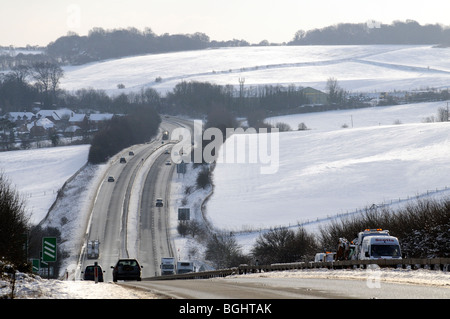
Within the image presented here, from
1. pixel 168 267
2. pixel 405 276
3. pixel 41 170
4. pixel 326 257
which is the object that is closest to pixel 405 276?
pixel 405 276

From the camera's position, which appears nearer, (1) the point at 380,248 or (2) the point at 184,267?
(1) the point at 380,248

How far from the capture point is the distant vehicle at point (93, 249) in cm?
9774

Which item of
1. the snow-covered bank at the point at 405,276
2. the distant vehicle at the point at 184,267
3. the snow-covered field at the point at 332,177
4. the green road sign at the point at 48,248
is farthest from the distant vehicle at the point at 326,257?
the snow-covered field at the point at 332,177


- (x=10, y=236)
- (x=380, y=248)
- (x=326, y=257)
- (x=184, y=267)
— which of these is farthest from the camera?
(x=184, y=267)

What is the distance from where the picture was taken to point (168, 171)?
156 meters

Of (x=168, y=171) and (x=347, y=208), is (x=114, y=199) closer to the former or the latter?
(x=168, y=171)

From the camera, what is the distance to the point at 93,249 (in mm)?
98812

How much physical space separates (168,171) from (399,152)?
4318cm

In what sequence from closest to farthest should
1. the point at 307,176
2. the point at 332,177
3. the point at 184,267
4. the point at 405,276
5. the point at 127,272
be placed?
the point at 405,276 < the point at 127,272 < the point at 184,267 < the point at 332,177 < the point at 307,176

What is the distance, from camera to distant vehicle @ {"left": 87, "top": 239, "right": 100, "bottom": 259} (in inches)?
3848

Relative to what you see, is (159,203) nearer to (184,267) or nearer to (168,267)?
(168,267)

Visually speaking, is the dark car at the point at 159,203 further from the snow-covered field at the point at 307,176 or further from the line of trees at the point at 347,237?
the line of trees at the point at 347,237

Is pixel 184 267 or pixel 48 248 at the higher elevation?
pixel 48 248

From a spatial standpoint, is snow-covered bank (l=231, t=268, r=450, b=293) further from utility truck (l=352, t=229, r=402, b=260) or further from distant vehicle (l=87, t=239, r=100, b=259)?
distant vehicle (l=87, t=239, r=100, b=259)
